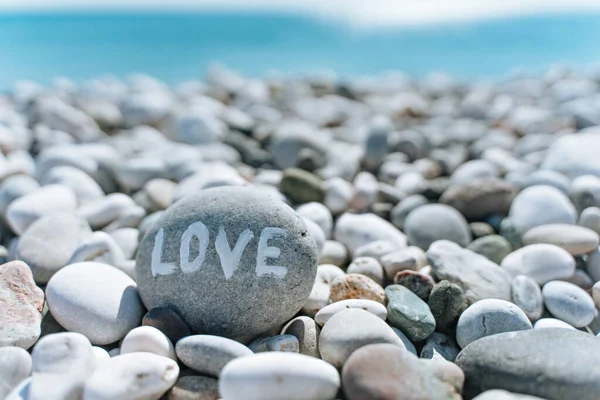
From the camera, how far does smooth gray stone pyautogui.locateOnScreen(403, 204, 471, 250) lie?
2.44 meters

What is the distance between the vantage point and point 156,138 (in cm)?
414

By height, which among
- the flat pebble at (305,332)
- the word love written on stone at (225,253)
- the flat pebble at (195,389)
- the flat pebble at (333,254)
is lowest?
the flat pebble at (333,254)

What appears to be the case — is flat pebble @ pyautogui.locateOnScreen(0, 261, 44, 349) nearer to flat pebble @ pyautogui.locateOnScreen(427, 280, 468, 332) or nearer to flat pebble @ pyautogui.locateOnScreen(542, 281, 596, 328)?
flat pebble @ pyautogui.locateOnScreen(427, 280, 468, 332)

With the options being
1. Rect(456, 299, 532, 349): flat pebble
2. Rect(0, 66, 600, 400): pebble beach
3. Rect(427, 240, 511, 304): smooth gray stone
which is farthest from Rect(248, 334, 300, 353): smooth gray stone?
Rect(427, 240, 511, 304): smooth gray stone

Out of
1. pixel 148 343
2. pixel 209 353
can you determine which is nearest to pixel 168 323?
pixel 148 343

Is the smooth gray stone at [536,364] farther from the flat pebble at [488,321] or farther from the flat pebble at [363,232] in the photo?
the flat pebble at [363,232]

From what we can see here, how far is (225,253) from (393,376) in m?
0.67

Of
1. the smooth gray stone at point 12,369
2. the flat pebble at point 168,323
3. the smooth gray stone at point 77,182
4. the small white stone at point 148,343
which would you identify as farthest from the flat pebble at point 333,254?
the smooth gray stone at point 77,182

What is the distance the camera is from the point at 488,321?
67.6 inches

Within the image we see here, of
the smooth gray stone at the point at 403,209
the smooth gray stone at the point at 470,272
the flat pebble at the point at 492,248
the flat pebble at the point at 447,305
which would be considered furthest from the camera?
the smooth gray stone at the point at 403,209

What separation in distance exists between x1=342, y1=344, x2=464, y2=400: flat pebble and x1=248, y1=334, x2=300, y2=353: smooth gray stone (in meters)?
0.27

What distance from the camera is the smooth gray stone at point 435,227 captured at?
2.44 metres

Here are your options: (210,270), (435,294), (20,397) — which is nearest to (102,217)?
(210,270)

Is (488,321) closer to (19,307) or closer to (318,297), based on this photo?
(318,297)
